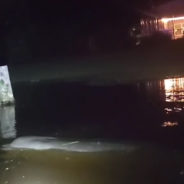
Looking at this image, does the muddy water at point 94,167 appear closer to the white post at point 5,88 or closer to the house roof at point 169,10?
the white post at point 5,88

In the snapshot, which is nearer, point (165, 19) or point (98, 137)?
point (98, 137)

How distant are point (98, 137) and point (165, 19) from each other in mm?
25047

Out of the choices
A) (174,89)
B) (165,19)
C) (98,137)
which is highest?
(165,19)

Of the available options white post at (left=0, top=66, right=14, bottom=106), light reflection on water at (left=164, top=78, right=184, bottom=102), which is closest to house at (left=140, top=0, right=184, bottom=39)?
light reflection on water at (left=164, top=78, right=184, bottom=102)

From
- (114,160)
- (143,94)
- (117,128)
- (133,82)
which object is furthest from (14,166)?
(133,82)

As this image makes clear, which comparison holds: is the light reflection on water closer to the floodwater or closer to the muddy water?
the floodwater

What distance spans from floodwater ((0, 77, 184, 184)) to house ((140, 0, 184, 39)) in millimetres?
14299

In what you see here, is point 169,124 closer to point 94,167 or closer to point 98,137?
point 98,137

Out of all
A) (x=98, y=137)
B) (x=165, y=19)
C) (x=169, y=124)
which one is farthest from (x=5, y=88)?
(x=165, y=19)

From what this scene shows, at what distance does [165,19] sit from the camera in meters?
33.8

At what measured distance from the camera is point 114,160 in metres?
7.88

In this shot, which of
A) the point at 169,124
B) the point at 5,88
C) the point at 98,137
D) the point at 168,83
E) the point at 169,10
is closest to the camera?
the point at 98,137

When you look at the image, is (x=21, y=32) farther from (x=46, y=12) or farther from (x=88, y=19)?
(x=88, y=19)

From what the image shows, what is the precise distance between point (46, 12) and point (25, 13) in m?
1.63
